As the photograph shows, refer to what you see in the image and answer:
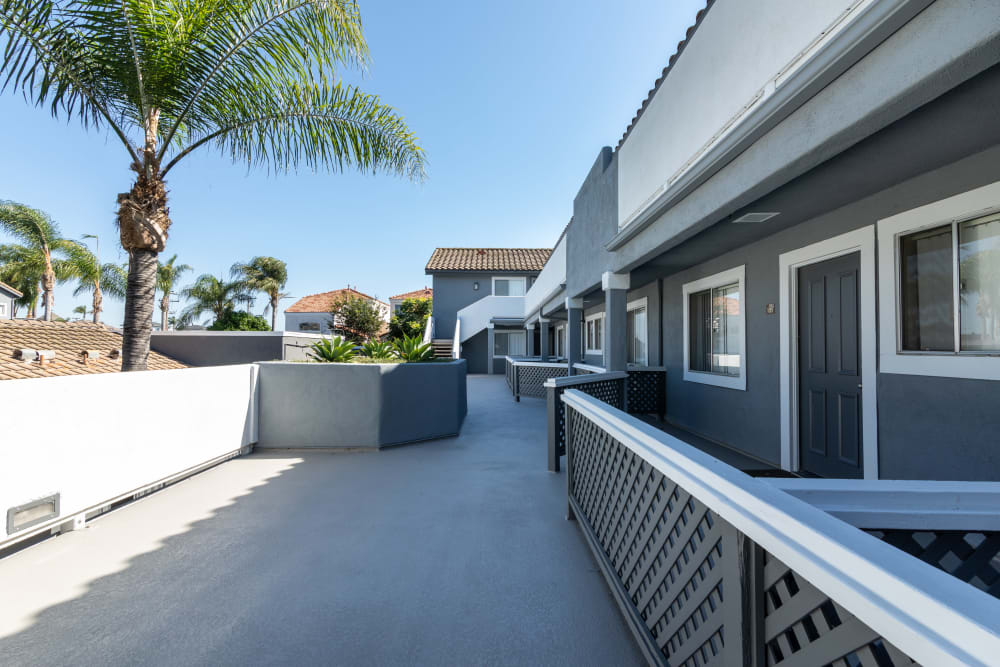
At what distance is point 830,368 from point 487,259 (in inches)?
801

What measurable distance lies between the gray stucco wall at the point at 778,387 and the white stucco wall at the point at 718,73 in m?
1.58

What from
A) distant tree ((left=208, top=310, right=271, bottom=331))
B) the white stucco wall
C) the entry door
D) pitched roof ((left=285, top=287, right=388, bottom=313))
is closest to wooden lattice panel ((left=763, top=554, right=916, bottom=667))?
the white stucco wall

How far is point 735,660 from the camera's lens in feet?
4.06

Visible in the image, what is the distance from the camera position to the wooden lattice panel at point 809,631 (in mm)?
858

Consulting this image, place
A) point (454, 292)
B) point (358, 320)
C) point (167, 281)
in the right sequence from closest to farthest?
point (358, 320) < point (454, 292) < point (167, 281)

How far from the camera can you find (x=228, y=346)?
35.5 ft

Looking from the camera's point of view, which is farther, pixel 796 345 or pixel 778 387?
pixel 778 387

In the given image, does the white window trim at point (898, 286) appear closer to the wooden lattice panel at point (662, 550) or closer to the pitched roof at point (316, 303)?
the wooden lattice panel at point (662, 550)

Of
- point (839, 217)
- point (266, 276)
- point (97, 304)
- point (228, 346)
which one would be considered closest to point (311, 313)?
point (266, 276)

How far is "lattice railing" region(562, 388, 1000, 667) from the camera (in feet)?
2.27

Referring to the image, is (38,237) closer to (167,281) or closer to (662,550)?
(167,281)

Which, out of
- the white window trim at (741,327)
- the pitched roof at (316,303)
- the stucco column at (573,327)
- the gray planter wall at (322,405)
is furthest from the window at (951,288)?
the pitched roof at (316,303)

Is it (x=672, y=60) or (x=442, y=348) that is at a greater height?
(x=672, y=60)

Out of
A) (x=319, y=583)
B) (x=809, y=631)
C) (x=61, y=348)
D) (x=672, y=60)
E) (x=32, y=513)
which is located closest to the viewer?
(x=809, y=631)
